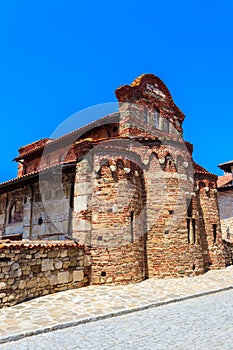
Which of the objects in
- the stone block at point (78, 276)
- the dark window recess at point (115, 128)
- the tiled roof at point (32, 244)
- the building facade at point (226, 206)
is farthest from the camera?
the building facade at point (226, 206)

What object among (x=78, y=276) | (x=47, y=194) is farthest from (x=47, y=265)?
(x=47, y=194)

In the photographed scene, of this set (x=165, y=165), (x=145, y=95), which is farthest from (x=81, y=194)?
(x=145, y=95)

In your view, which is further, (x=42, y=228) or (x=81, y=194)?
(x=42, y=228)

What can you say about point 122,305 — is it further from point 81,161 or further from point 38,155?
point 38,155

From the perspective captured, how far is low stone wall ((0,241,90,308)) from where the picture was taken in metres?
7.74

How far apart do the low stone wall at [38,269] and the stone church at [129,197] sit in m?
0.72

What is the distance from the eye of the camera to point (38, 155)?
1952cm

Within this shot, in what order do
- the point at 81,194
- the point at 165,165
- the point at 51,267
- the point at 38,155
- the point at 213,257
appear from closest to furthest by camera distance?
1. the point at 51,267
2. the point at 81,194
3. the point at 165,165
4. the point at 213,257
5. the point at 38,155

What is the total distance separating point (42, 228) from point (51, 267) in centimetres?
471

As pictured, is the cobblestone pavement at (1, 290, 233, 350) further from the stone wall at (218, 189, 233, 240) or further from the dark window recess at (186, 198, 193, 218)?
the stone wall at (218, 189, 233, 240)

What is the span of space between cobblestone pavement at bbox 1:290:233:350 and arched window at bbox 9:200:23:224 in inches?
409

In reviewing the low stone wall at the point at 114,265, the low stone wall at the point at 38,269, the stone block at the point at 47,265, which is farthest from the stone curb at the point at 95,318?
the stone block at the point at 47,265

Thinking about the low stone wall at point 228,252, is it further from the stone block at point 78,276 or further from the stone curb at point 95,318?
the stone block at point 78,276

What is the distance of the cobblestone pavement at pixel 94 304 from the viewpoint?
5.83 metres
